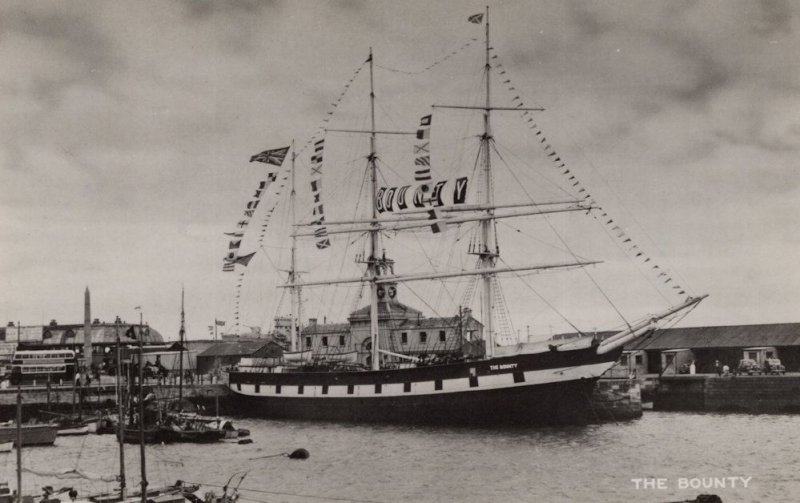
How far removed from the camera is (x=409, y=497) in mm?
23531

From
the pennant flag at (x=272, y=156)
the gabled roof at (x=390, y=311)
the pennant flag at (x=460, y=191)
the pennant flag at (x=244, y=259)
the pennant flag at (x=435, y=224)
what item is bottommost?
the gabled roof at (x=390, y=311)

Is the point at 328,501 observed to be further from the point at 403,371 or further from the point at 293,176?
the point at 293,176

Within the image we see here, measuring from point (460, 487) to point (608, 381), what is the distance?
22307 millimetres

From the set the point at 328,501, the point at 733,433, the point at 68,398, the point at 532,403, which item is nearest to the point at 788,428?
the point at 733,433

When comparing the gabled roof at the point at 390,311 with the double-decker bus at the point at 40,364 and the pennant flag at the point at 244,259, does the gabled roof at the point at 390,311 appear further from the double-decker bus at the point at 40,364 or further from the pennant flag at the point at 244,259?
the double-decker bus at the point at 40,364

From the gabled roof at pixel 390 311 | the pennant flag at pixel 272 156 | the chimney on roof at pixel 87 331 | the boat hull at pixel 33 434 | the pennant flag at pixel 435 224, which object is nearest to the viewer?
the boat hull at pixel 33 434

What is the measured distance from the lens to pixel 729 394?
47.9 metres

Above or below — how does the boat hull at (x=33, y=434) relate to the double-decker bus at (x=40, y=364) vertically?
below

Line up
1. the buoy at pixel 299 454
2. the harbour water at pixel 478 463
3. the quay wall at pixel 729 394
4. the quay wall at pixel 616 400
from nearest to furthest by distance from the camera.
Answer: the harbour water at pixel 478 463, the buoy at pixel 299 454, the quay wall at pixel 616 400, the quay wall at pixel 729 394

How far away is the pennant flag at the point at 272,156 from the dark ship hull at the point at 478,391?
44.1 ft

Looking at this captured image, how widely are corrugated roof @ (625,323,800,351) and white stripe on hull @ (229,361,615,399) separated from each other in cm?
1823

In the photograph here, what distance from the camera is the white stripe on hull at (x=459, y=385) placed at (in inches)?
1510

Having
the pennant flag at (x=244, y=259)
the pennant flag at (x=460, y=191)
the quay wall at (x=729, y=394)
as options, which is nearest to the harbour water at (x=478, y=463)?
the quay wall at (x=729, y=394)

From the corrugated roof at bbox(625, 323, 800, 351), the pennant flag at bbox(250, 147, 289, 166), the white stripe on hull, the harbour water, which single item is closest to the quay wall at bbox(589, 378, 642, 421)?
the harbour water
